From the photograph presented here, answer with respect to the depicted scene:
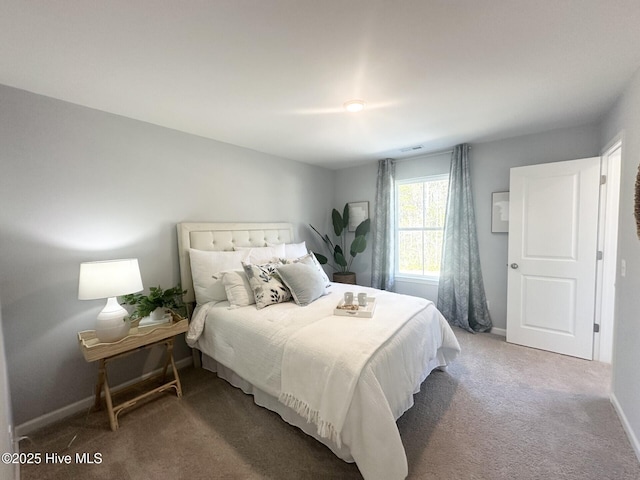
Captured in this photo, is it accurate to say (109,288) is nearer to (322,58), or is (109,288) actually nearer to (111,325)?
(111,325)

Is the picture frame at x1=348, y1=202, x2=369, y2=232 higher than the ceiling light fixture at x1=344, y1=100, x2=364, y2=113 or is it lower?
lower

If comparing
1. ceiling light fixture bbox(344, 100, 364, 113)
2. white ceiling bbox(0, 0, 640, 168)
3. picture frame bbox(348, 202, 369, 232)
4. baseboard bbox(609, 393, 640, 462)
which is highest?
white ceiling bbox(0, 0, 640, 168)

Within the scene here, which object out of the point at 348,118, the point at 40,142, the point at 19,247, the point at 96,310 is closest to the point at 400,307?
the point at 348,118

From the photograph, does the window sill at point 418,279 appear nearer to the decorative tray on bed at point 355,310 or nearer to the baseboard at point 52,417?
the decorative tray on bed at point 355,310

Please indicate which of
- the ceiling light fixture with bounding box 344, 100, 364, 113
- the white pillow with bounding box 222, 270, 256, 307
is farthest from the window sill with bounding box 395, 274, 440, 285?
the ceiling light fixture with bounding box 344, 100, 364, 113

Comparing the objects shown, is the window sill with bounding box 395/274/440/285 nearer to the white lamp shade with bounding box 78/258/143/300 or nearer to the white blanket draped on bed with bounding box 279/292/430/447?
the white blanket draped on bed with bounding box 279/292/430/447

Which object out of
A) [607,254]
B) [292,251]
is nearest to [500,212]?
[607,254]

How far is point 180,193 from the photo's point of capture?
2.67 meters

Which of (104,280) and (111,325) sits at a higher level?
(104,280)

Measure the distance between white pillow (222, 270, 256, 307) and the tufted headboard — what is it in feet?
1.50

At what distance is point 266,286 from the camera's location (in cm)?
238

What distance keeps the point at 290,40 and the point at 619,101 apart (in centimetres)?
261

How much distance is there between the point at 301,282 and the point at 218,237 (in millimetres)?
1130

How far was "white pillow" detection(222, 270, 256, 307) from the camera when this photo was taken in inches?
92.2
